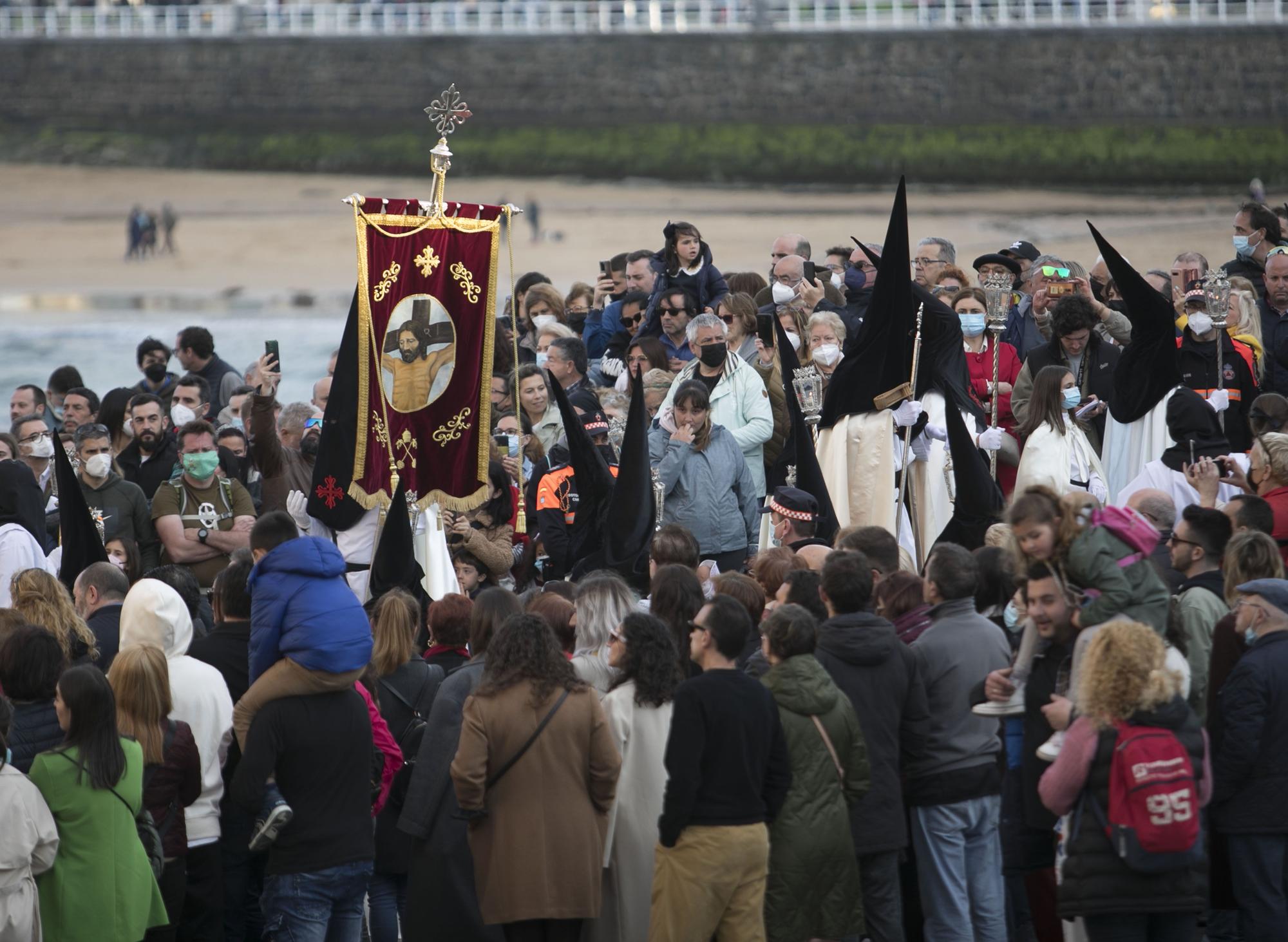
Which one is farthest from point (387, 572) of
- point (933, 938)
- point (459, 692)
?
point (933, 938)

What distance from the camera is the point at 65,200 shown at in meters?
40.6

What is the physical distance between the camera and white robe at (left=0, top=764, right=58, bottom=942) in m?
5.68

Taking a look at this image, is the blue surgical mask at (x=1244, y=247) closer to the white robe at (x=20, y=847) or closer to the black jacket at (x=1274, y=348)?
the black jacket at (x=1274, y=348)

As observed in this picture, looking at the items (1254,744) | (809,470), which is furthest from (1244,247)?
(1254,744)

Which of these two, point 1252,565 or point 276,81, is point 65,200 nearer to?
point 276,81

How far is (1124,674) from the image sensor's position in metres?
5.34

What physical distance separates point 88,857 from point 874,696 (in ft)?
7.98

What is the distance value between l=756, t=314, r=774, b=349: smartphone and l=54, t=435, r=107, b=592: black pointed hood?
3.62 meters

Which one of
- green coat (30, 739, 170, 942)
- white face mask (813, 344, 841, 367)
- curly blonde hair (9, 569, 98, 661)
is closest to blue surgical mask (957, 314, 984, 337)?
white face mask (813, 344, 841, 367)

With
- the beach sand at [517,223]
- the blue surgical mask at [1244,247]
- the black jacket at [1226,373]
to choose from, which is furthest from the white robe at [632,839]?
the beach sand at [517,223]

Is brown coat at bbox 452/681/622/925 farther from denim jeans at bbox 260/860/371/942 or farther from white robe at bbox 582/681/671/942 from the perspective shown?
denim jeans at bbox 260/860/371/942

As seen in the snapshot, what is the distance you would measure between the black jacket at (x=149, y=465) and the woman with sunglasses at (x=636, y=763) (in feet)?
14.0

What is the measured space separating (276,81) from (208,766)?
38912mm

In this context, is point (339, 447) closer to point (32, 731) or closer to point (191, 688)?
point (191, 688)
